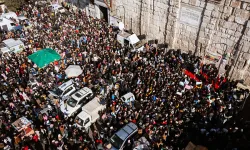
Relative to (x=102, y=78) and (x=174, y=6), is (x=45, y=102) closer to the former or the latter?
(x=102, y=78)

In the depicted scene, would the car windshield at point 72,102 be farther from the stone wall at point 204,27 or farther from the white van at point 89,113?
the stone wall at point 204,27

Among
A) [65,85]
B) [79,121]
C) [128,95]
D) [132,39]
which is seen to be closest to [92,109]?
[79,121]

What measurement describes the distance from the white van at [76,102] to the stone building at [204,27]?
9237 mm

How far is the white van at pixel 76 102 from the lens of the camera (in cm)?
1516

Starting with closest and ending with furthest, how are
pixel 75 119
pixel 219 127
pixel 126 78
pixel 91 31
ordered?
1. pixel 219 127
2. pixel 75 119
3. pixel 126 78
4. pixel 91 31

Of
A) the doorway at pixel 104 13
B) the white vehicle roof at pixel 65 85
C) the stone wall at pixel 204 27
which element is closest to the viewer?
the stone wall at pixel 204 27

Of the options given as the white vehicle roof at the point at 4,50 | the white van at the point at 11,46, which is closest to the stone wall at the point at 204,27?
the white van at the point at 11,46

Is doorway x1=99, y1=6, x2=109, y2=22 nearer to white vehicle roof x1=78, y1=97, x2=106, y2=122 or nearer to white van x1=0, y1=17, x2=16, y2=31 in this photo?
white van x1=0, y1=17, x2=16, y2=31

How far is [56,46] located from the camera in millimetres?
21781

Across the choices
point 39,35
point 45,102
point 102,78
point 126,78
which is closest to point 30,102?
point 45,102

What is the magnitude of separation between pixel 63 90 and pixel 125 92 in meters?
4.49

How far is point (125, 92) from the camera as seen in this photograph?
16688 mm

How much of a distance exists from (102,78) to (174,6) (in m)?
8.33

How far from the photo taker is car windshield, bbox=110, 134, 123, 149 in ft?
42.3
